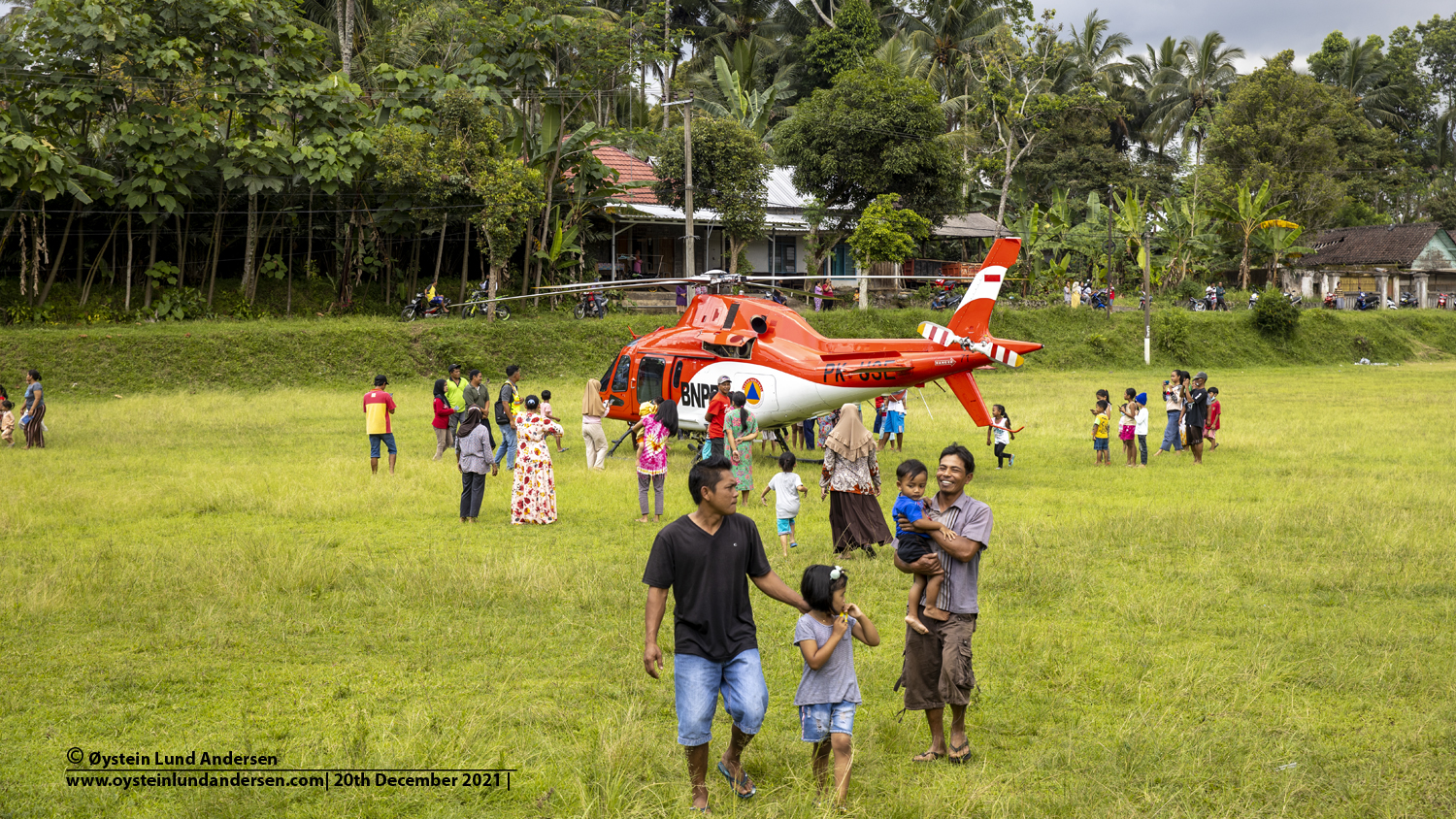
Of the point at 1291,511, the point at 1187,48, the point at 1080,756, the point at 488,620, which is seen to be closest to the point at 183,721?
the point at 488,620

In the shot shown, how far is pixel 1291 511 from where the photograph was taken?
12523mm

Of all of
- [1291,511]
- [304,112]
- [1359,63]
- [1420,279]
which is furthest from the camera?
[1359,63]

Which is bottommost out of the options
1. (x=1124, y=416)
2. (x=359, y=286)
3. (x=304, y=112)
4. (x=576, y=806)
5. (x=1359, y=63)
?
(x=576, y=806)

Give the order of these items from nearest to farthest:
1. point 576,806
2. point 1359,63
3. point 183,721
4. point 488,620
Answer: point 576,806
point 183,721
point 488,620
point 1359,63

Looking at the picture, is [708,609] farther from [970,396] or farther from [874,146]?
[874,146]

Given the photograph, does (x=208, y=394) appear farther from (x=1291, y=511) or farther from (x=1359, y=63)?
(x=1359, y=63)

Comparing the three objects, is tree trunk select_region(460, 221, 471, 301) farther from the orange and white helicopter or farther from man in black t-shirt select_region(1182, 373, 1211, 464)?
man in black t-shirt select_region(1182, 373, 1211, 464)

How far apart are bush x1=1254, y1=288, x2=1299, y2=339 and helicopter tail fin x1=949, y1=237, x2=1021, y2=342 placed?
31.8 m

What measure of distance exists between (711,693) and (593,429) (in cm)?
1123

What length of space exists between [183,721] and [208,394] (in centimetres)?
2252

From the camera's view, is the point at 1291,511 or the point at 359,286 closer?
the point at 1291,511

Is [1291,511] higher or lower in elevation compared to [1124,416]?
lower

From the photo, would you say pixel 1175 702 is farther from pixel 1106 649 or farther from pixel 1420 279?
pixel 1420 279

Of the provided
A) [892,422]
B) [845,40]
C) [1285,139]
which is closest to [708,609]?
[892,422]
